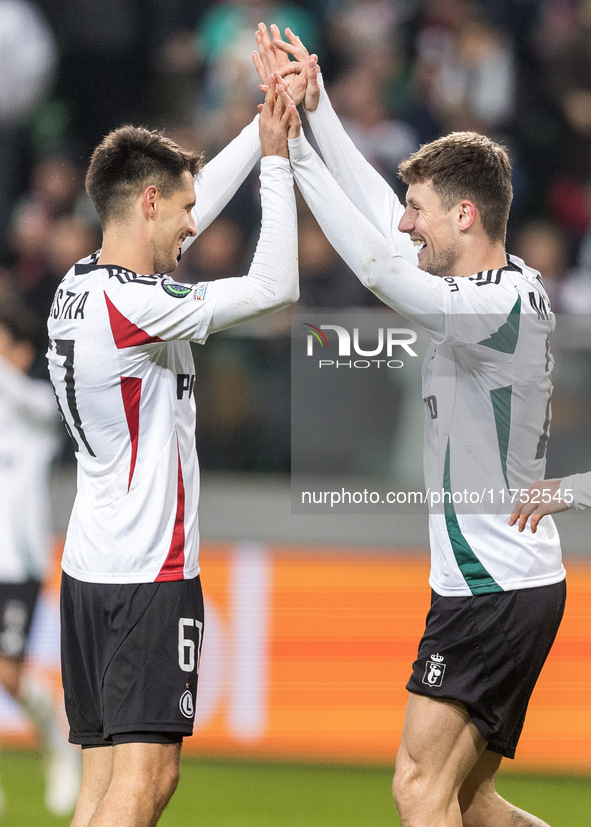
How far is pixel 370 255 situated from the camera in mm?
2791

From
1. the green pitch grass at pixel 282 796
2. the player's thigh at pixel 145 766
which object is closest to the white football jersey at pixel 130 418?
the player's thigh at pixel 145 766

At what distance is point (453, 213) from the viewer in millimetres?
3021

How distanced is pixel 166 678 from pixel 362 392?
188cm

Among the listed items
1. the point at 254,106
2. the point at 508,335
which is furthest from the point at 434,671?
the point at 254,106

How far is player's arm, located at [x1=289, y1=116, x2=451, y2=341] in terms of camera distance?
2793 mm

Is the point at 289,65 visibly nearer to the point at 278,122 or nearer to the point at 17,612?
the point at 278,122

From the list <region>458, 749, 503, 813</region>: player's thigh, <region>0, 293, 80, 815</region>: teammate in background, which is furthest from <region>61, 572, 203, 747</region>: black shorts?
<region>0, 293, 80, 815</region>: teammate in background

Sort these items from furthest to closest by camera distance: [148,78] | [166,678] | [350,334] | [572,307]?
1. [148,78]
2. [572,307]
3. [350,334]
4. [166,678]

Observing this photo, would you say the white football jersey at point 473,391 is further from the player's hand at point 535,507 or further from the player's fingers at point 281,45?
the player's fingers at point 281,45

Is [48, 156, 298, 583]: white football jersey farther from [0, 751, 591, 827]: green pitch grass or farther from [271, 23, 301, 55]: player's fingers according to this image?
[0, 751, 591, 827]: green pitch grass

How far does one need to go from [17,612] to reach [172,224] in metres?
2.33

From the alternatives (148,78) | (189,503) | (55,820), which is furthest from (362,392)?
(148,78)

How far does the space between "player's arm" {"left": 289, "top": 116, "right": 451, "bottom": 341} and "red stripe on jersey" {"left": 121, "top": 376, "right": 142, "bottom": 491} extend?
65 cm

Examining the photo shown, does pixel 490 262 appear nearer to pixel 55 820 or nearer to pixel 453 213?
pixel 453 213
